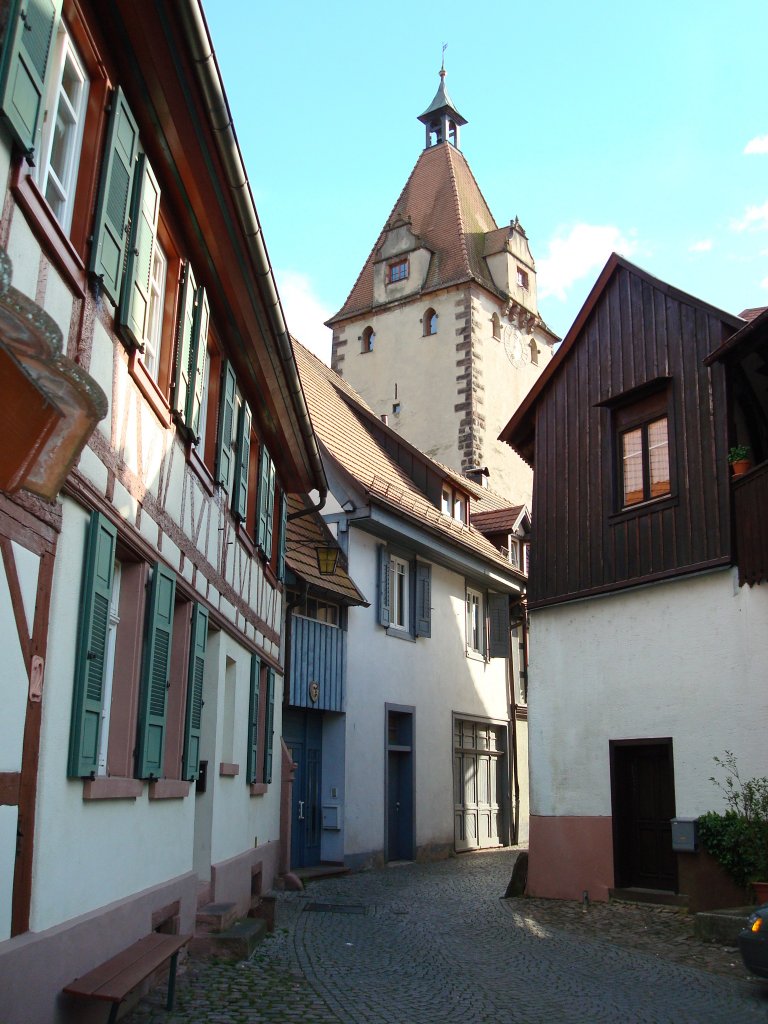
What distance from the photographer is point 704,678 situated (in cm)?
1252

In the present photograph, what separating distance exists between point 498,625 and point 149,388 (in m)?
18.3

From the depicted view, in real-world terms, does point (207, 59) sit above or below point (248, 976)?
above

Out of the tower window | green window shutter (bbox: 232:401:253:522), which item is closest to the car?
green window shutter (bbox: 232:401:253:522)

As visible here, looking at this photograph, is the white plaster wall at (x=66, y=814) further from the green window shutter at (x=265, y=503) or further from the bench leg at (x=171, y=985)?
the green window shutter at (x=265, y=503)

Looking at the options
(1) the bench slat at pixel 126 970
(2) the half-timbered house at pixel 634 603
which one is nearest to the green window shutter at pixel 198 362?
(1) the bench slat at pixel 126 970

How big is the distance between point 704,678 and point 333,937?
5.03 m

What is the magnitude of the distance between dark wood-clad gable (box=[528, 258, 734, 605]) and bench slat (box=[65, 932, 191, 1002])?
784cm

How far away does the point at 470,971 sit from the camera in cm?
913

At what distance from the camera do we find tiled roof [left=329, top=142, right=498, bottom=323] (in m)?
40.4

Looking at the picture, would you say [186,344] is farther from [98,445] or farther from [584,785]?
[584,785]

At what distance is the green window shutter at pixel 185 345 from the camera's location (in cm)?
805

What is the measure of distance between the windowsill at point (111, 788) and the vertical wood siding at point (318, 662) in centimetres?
944

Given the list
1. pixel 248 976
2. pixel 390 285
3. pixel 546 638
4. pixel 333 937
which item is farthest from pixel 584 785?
pixel 390 285

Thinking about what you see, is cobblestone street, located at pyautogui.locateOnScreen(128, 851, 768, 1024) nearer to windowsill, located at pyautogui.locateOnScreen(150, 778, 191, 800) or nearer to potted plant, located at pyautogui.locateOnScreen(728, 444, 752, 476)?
windowsill, located at pyautogui.locateOnScreen(150, 778, 191, 800)
